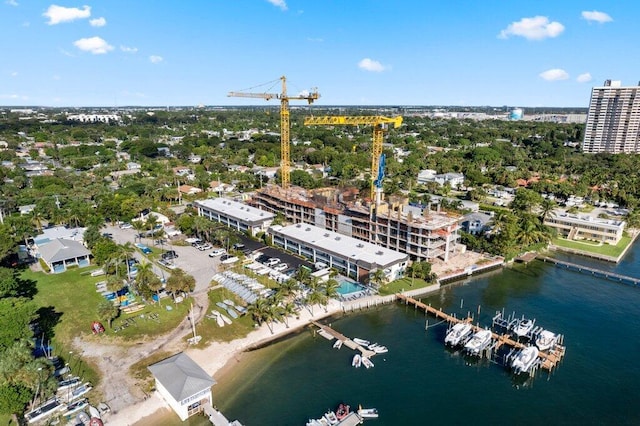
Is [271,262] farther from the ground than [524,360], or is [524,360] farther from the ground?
[271,262]

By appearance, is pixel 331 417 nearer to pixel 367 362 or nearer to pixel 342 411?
pixel 342 411

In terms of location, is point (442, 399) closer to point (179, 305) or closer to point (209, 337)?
point (209, 337)

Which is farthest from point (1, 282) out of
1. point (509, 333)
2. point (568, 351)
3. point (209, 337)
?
point (568, 351)

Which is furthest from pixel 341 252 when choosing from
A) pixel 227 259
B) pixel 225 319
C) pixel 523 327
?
pixel 523 327

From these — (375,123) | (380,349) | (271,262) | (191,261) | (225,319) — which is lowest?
(380,349)

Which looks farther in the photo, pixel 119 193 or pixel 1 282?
pixel 119 193

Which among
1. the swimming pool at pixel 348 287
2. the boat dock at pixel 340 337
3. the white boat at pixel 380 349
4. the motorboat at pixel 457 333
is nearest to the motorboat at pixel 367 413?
the boat dock at pixel 340 337

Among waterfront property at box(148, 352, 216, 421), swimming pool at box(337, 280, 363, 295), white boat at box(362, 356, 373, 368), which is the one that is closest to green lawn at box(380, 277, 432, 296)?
swimming pool at box(337, 280, 363, 295)
